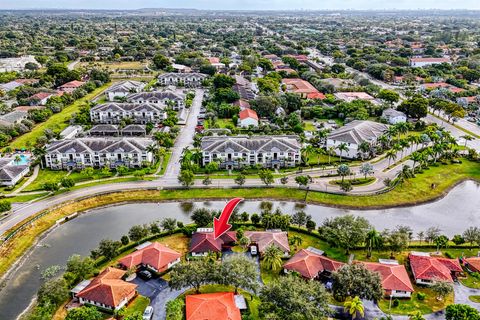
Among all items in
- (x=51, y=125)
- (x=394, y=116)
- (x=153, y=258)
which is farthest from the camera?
(x=394, y=116)

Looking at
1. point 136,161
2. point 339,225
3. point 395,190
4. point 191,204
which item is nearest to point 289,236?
point 339,225

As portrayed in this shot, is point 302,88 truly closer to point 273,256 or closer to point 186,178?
point 186,178

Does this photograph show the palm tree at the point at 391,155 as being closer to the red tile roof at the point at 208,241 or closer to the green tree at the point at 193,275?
the red tile roof at the point at 208,241

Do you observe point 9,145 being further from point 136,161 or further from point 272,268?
point 272,268

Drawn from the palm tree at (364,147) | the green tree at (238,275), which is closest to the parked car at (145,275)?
the green tree at (238,275)

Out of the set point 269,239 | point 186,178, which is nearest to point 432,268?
point 269,239
